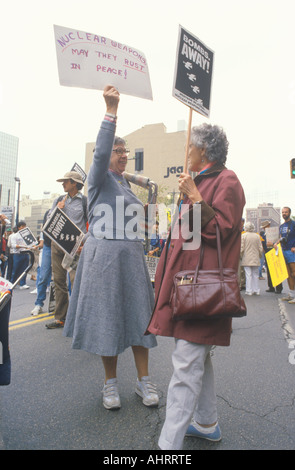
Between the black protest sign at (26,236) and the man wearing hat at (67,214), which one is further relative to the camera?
the black protest sign at (26,236)

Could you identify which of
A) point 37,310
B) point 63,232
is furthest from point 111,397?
point 37,310

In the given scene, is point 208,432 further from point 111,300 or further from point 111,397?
point 111,300

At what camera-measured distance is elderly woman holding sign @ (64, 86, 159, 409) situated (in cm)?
239

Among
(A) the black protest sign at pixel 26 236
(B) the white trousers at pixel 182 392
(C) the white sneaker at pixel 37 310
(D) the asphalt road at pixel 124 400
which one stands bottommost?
(C) the white sneaker at pixel 37 310

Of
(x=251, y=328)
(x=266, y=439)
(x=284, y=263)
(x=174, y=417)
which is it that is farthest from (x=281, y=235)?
(x=174, y=417)

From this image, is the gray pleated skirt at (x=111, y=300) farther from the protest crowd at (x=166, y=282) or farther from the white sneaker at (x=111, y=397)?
the white sneaker at (x=111, y=397)

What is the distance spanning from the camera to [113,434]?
6.77 ft

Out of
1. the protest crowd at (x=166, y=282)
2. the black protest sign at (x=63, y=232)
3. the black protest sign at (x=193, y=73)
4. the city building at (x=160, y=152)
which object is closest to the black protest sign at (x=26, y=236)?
the black protest sign at (x=63, y=232)

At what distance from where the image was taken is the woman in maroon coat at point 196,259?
66.2 inches

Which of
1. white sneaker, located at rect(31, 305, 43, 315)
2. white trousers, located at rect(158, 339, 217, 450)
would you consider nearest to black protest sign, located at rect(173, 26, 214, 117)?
white trousers, located at rect(158, 339, 217, 450)

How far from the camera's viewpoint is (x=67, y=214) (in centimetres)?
460

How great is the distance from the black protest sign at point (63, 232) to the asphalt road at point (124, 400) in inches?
45.9

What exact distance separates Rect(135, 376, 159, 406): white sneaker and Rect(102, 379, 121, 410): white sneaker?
20cm

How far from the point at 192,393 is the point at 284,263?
22.7 ft
